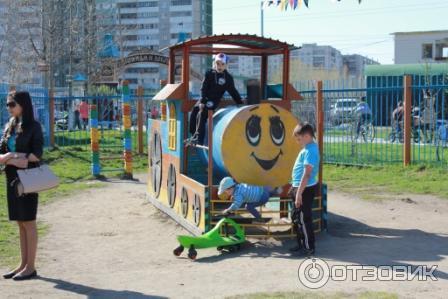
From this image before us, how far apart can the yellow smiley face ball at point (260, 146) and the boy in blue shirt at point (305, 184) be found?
96cm

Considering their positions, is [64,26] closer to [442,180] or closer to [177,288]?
[442,180]

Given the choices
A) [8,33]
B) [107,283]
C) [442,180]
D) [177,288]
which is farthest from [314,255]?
[8,33]

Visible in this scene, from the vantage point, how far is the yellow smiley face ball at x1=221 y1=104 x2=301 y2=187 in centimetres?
812

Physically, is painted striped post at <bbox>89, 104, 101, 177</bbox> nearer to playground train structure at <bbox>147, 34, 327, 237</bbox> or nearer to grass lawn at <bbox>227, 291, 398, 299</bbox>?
playground train structure at <bbox>147, 34, 327, 237</bbox>

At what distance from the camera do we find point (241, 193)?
25.5 ft

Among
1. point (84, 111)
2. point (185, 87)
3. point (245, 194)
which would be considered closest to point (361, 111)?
point (185, 87)

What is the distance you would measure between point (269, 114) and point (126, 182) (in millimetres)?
6496

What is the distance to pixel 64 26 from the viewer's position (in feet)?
132

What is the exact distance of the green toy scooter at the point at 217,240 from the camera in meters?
7.24

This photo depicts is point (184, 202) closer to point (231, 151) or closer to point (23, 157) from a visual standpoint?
point (231, 151)

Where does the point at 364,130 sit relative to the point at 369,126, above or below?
below

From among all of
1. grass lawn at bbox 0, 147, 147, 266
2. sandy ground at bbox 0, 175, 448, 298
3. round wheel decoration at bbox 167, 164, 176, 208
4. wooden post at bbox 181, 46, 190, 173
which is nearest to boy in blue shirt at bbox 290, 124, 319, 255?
sandy ground at bbox 0, 175, 448, 298

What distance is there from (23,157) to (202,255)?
2313 mm

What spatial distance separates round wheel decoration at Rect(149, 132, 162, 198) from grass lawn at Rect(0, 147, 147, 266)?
6.51 feet
